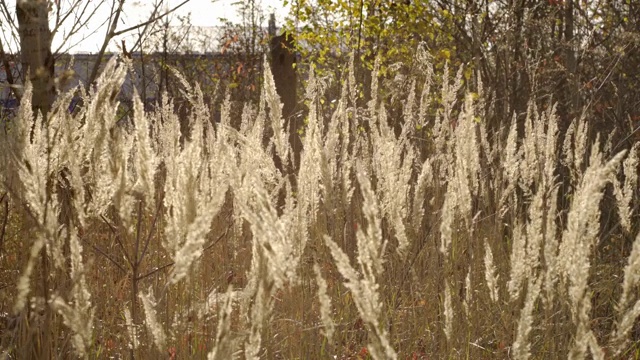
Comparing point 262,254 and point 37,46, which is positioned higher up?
point 37,46

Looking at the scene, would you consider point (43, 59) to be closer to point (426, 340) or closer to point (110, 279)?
point (110, 279)

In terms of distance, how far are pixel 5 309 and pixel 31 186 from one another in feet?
4.17

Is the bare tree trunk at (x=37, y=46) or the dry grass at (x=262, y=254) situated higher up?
the bare tree trunk at (x=37, y=46)

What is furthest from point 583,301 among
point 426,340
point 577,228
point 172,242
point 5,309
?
point 5,309

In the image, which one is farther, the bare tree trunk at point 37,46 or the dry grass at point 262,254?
the bare tree trunk at point 37,46

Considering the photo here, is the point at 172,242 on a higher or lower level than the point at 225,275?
higher

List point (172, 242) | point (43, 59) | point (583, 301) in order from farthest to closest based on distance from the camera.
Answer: point (43, 59)
point (172, 242)
point (583, 301)

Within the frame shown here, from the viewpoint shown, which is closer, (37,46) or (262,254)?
(262,254)

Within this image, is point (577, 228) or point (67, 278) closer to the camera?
point (577, 228)

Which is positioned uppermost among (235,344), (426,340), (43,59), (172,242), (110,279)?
(43,59)

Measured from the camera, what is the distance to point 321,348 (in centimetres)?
213

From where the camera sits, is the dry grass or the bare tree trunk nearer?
the dry grass

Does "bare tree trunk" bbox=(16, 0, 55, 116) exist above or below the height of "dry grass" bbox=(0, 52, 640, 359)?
above

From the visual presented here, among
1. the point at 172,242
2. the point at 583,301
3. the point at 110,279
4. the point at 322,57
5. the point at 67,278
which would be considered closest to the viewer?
the point at 583,301
